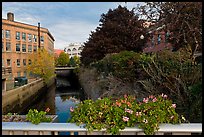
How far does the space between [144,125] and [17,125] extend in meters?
1.27

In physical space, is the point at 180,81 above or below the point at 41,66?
below

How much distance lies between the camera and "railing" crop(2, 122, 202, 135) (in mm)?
2273

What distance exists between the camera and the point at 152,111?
241cm

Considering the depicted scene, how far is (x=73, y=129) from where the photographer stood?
2.34 m

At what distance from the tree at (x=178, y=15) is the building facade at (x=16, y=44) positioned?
29058 mm

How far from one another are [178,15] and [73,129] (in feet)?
10.8

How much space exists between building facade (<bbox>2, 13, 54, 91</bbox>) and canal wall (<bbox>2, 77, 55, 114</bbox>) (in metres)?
8.96

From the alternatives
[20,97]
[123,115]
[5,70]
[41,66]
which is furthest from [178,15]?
[5,70]

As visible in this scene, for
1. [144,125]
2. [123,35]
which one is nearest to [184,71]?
[144,125]

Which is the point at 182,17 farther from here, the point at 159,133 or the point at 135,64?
the point at 135,64

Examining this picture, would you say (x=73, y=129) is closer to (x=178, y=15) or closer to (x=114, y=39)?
(x=178, y=15)

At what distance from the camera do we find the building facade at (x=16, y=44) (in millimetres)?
33406

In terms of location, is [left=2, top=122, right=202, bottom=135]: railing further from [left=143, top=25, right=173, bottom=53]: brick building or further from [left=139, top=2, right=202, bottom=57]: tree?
[left=143, top=25, right=173, bottom=53]: brick building

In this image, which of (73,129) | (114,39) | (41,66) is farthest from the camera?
(41,66)
